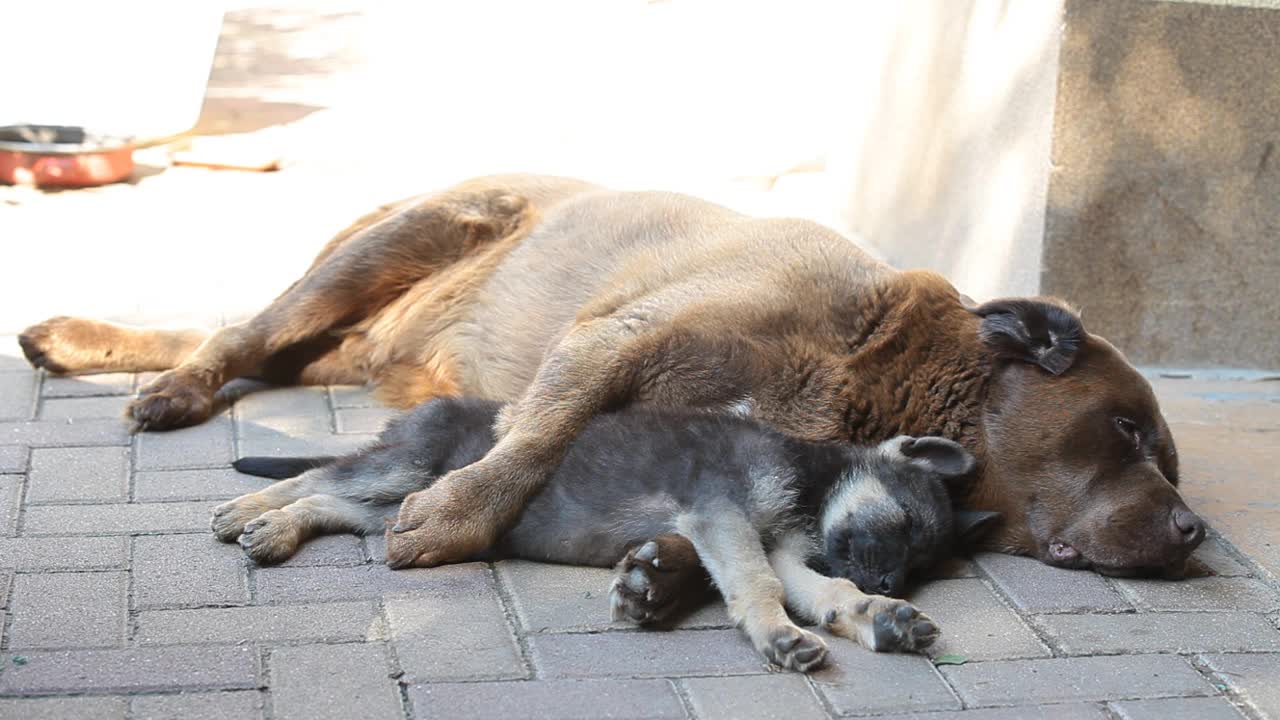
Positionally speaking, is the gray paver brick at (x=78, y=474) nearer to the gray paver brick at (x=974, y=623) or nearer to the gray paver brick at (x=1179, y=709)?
the gray paver brick at (x=974, y=623)

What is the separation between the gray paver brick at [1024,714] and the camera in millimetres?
3449

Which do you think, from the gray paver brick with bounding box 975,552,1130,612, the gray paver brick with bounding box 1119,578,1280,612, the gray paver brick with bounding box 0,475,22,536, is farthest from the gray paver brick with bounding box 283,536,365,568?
the gray paver brick with bounding box 1119,578,1280,612

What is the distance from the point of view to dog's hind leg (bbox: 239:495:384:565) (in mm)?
4090

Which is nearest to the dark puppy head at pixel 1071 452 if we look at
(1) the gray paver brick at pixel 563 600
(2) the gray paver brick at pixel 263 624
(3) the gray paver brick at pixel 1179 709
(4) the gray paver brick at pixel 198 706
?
(3) the gray paver brick at pixel 1179 709

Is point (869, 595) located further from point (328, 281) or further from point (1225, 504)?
point (328, 281)

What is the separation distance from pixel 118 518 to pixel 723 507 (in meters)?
1.81

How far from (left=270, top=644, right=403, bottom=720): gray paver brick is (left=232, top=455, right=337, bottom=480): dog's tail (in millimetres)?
1141

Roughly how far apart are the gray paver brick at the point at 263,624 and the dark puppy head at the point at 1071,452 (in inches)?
73.9

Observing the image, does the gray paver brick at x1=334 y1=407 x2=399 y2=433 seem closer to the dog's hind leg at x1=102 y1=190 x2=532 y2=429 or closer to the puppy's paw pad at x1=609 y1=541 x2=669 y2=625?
the dog's hind leg at x1=102 y1=190 x2=532 y2=429

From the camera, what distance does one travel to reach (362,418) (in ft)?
18.1

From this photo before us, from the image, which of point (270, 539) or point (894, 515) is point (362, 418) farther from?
point (894, 515)

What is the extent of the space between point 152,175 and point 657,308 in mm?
5830

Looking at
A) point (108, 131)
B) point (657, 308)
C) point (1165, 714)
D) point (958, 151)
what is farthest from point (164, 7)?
point (1165, 714)

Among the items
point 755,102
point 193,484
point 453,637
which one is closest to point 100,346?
point 193,484
